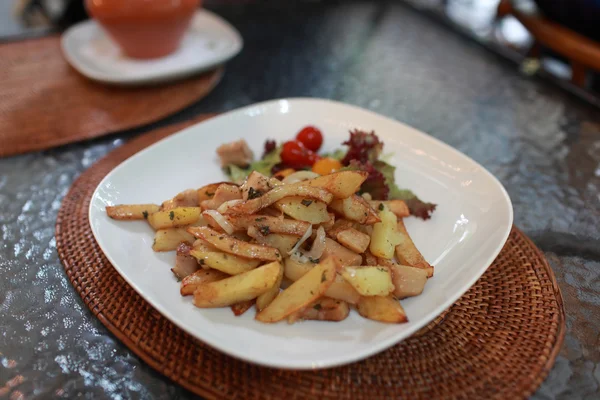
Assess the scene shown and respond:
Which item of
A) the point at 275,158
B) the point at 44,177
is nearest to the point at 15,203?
the point at 44,177

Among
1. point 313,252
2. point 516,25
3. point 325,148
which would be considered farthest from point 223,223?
point 516,25

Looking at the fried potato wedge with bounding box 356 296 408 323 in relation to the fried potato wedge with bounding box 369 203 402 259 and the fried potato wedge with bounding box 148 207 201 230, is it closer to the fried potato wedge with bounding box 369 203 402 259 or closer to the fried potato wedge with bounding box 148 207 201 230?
the fried potato wedge with bounding box 369 203 402 259

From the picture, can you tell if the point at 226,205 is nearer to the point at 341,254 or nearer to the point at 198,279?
the point at 198,279

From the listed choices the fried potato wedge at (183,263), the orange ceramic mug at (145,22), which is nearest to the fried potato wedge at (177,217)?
the fried potato wedge at (183,263)

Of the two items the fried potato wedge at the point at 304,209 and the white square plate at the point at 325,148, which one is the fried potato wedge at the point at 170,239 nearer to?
the white square plate at the point at 325,148

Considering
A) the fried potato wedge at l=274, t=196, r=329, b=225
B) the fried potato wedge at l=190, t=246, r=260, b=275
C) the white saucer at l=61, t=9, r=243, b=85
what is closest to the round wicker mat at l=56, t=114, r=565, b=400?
the fried potato wedge at l=190, t=246, r=260, b=275
